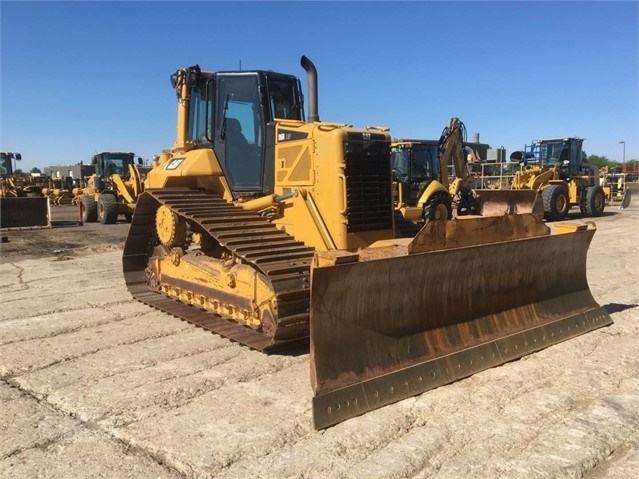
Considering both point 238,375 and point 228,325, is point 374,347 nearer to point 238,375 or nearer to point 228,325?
point 238,375

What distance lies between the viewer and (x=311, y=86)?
6316 millimetres

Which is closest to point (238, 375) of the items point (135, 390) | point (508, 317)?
point (135, 390)

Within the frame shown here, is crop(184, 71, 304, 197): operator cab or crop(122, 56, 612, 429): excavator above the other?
crop(184, 71, 304, 197): operator cab

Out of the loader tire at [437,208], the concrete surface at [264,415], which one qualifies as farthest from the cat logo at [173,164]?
the loader tire at [437,208]

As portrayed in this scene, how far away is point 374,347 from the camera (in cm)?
414

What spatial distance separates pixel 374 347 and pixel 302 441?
1.00m

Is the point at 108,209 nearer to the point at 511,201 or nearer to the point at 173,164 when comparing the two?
the point at 173,164

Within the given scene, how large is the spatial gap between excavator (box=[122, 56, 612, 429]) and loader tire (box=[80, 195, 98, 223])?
13881 mm

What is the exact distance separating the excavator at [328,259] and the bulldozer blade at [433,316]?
0.01 m

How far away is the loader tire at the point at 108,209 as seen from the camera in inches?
743

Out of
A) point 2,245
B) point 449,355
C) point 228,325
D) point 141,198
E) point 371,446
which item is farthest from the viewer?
point 2,245

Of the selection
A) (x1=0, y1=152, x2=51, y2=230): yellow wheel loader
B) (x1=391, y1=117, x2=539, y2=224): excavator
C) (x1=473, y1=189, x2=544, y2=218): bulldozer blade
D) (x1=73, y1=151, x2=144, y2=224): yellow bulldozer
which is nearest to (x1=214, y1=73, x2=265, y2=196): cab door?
(x1=391, y1=117, x2=539, y2=224): excavator

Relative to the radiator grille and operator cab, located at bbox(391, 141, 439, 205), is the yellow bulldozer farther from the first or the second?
the radiator grille

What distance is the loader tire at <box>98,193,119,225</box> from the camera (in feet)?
61.9
